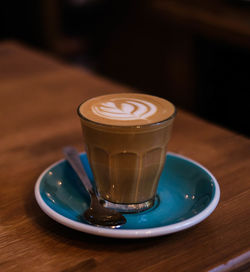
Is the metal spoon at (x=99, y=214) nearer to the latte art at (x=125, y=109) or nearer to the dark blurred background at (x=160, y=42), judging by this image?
the latte art at (x=125, y=109)

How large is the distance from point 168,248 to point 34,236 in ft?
0.54

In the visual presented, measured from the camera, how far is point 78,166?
2.01 feet

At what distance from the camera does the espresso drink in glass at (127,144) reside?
0.49m

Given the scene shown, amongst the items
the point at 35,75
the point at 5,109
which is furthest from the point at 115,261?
the point at 35,75

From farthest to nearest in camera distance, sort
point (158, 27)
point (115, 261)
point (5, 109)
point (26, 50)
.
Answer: point (158, 27) < point (26, 50) < point (5, 109) < point (115, 261)

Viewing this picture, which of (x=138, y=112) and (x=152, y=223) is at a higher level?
(x=138, y=112)

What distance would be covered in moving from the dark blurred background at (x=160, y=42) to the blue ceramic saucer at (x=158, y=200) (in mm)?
1518

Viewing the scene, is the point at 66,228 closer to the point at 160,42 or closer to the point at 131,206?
the point at 131,206

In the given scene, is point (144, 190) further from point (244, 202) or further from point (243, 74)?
point (243, 74)

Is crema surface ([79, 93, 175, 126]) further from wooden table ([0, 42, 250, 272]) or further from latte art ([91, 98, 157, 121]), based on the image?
wooden table ([0, 42, 250, 272])

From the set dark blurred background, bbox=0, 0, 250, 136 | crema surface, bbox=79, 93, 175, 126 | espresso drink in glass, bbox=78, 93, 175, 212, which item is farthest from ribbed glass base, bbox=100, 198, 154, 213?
dark blurred background, bbox=0, 0, 250, 136

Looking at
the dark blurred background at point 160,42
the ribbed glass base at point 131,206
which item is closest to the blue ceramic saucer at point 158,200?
the ribbed glass base at point 131,206

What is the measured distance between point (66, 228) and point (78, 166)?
0.13m

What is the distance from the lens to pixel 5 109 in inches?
36.2
